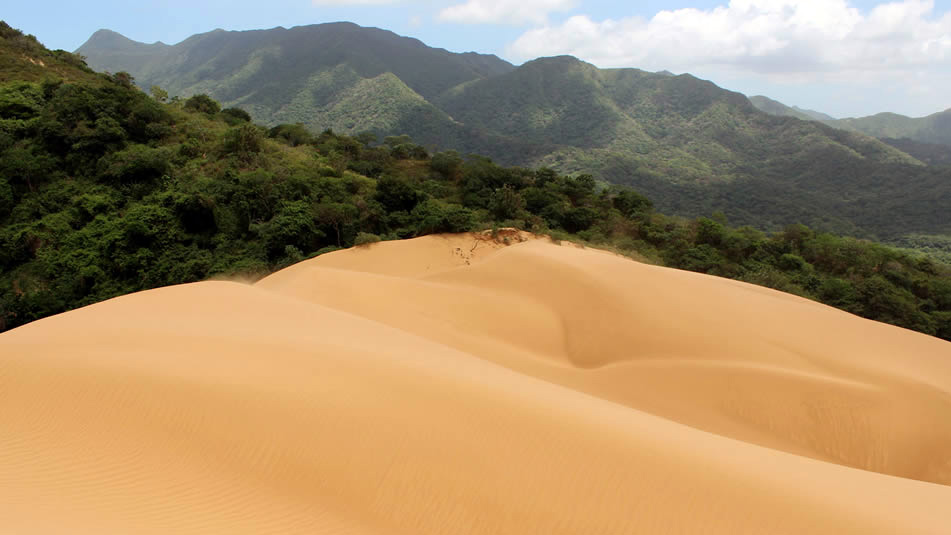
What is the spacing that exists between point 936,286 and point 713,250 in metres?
9.28

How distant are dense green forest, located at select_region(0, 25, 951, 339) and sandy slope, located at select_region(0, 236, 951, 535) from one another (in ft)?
38.9

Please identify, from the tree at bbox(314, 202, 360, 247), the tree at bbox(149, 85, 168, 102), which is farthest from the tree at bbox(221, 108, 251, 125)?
the tree at bbox(314, 202, 360, 247)

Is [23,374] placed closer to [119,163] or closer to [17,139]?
[119,163]

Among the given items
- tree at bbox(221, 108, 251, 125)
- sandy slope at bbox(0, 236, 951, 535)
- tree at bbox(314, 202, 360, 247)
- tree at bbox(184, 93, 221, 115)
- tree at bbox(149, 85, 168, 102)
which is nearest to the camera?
sandy slope at bbox(0, 236, 951, 535)

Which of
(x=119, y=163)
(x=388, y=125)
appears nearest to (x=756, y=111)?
(x=388, y=125)

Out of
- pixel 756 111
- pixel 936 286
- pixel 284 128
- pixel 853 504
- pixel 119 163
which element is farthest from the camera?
pixel 756 111

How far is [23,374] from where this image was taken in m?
5.93

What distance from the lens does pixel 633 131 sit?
15150 cm

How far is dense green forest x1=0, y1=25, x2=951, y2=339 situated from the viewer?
20.2 m

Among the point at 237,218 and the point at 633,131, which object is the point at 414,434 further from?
the point at 633,131

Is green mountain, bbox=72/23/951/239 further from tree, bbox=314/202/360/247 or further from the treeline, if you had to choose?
tree, bbox=314/202/360/247

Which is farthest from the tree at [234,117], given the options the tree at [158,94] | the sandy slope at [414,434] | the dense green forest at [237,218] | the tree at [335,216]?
the sandy slope at [414,434]

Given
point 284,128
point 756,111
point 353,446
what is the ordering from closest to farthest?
point 353,446 < point 284,128 < point 756,111

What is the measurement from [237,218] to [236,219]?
0.08 metres
